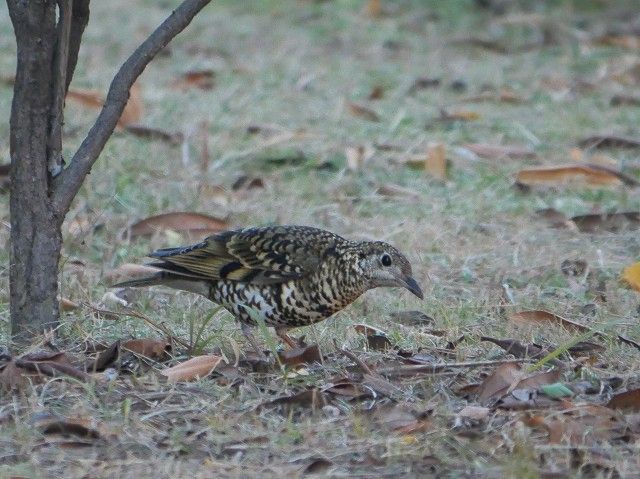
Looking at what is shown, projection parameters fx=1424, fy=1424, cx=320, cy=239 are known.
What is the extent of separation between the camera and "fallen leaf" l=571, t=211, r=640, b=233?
7742 mm

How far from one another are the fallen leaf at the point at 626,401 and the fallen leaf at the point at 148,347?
5.20 ft

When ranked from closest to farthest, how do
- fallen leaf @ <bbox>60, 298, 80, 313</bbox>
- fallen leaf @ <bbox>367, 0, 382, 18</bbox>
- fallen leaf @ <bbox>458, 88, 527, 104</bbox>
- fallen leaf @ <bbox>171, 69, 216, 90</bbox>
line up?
fallen leaf @ <bbox>60, 298, 80, 313</bbox> < fallen leaf @ <bbox>458, 88, 527, 104</bbox> < fallen leaf @ <bbox>171, 69, 216, 90</bbox> < fallen leaf @ <bbox>367, 0, 382, 18</bbox>

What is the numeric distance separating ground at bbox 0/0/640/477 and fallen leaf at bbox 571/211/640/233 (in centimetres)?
7

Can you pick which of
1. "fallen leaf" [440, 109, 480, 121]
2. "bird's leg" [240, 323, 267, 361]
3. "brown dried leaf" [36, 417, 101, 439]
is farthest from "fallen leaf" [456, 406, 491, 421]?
"fallen leaf" [440, 109, 480, 121]

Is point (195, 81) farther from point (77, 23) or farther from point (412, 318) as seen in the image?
point (77, 23)

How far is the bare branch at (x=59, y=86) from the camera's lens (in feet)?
16.1

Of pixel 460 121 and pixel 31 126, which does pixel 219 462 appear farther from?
pixel 460 121

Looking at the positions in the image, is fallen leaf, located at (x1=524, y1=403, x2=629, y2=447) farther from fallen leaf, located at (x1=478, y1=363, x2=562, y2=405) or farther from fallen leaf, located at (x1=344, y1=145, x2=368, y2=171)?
fallen leaf, located at (x1=344, y1=145, x2=368, y2=171)

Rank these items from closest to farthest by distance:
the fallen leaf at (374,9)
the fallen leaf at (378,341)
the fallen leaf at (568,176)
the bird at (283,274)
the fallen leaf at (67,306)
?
the fallen leaf at (378,341), the bird at (283,274), the fallen leaf at (67,306), the fallen leaf at (568,176), the fallen leaf at (374,9)

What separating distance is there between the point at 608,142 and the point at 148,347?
5.03 metres

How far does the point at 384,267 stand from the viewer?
18.9ft

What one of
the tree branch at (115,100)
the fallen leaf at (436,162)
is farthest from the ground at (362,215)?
the tree branch at (115,100)

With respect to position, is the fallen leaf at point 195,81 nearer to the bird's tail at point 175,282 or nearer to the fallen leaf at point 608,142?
the fallen leaf at point 608,142

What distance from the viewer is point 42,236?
5.02 m
